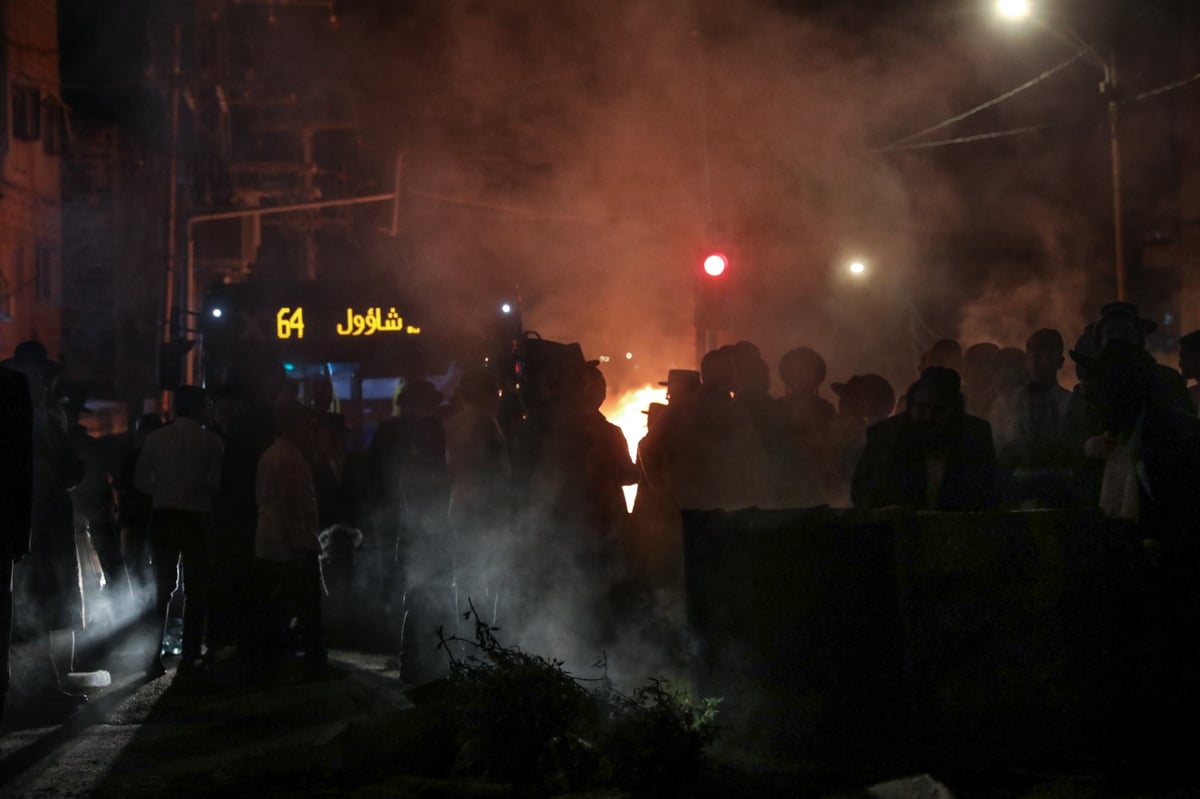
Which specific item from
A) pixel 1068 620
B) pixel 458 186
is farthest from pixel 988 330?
pixel 1068 620

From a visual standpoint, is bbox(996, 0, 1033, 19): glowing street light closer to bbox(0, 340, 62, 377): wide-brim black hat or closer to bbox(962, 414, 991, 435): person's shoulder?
bbox(962, 414, 991, 435): person's shoulder

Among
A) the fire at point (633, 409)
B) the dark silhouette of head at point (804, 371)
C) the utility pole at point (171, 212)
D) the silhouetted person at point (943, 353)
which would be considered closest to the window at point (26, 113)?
the utility pole at point (171, 212)

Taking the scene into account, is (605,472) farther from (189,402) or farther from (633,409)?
(633,409)

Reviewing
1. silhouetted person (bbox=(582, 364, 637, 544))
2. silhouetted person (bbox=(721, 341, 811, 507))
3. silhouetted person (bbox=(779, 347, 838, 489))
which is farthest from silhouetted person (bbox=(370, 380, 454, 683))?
silhouetted person (bbox=(779, 347, 838, 489))

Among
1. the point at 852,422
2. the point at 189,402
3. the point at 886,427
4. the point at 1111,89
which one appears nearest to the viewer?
the point at 886,427

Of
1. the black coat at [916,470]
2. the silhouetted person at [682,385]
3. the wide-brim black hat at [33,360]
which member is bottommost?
the black coat at [916,470]

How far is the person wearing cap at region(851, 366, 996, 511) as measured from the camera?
16.6 ft

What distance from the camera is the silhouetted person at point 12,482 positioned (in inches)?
163

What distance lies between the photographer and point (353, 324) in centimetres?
1405

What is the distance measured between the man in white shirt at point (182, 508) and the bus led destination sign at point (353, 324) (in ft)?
21.2

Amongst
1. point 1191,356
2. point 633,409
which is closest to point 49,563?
point 1191,356

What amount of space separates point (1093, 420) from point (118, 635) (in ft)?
21.1

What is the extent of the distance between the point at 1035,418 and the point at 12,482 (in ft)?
15.5

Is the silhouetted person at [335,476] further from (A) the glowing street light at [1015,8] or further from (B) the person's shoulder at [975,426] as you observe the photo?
(A) the glowing street light at [1015,8]
